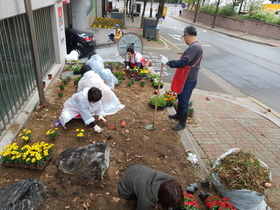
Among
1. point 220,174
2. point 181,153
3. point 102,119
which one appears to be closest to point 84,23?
point 102,119

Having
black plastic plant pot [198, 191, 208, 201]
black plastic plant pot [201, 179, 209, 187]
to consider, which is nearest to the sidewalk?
black plastic plant pot [201, 179, 209, 187]

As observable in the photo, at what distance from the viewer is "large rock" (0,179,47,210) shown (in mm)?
2322

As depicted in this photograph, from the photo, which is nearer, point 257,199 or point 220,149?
point 257,199

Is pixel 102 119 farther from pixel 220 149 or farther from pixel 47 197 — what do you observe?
pixel 220 149

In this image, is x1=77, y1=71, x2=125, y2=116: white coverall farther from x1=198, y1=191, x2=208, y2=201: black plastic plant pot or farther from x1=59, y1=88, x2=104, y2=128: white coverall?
x1=198, y1=191, x2=208, y2=201: black plastic plant pot

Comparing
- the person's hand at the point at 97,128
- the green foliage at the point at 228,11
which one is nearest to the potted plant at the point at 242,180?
the person's hand at the point at 97,128

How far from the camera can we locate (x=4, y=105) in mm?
3885

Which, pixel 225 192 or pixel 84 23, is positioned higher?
pixel 84 23

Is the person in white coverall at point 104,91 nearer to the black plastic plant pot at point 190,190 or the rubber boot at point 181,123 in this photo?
the rubber boot at point 181,123

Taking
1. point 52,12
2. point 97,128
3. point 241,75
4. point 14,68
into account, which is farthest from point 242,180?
point 241,75

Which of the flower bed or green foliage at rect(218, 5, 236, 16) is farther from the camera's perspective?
green foliage at rect(218, 5, 236, 16)

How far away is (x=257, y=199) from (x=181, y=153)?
1.49 m

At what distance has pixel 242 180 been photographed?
277 cm

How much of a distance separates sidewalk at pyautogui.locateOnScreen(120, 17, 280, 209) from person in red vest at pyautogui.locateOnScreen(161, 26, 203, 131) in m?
0.59
